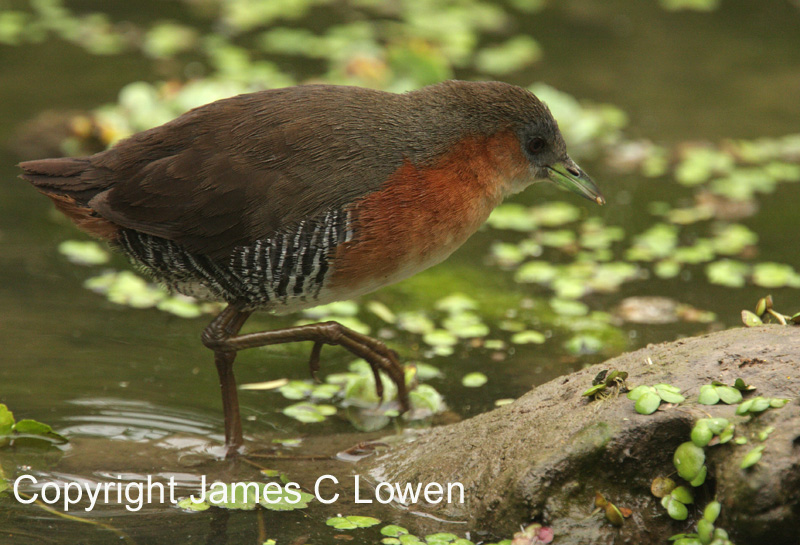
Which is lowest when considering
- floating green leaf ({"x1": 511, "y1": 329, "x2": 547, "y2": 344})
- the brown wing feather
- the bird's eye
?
floating green leaf ({"x1": 511, "y1": 329, "x2": 547, "y2": 344})

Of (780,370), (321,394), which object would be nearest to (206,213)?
(321,394)

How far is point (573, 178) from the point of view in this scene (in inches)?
174

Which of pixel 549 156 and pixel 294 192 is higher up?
pixel 549 156

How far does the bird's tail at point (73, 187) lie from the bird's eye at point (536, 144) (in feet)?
5.77

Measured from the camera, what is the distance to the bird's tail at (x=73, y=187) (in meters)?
3.95

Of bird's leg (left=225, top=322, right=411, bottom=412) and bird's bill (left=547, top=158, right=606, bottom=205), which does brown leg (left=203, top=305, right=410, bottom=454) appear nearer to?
bird's leg (left=225, top=322, right=411, bottom=412)

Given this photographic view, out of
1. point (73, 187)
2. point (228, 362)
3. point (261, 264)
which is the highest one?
point (73, 187)

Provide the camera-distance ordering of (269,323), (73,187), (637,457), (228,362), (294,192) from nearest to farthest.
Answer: (637,457), (294,192), (73,187), (228,362), (269,323)

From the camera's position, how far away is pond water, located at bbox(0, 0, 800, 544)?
12.2 ft

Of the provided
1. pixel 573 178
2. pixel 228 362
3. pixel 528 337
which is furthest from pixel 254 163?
pixel 528 337

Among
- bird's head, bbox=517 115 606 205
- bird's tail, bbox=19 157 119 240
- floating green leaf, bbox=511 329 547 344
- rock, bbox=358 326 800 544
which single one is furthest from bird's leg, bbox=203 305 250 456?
floating green leaf, bbox=511 329 547 344

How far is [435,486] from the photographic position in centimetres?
347

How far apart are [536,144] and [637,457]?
1.65 meters

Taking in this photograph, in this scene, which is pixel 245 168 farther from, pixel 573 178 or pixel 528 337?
pixel 528 337
